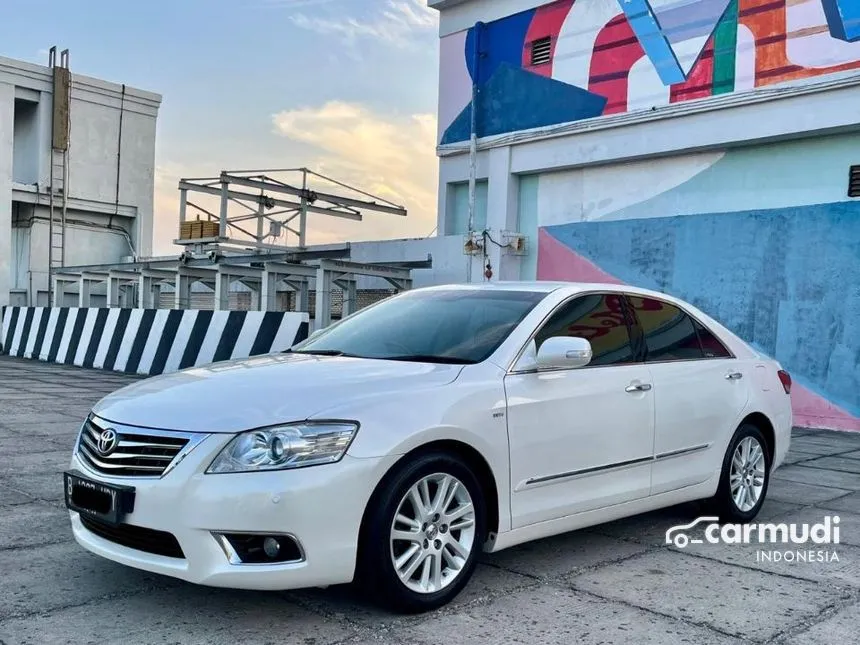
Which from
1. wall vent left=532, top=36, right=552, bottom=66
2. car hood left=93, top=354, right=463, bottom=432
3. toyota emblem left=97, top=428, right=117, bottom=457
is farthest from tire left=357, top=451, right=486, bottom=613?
wall vent left=532, top=36, right=552, bottom=66

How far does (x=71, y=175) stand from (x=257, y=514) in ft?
73.8

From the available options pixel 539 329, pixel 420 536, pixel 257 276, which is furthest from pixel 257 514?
pixel 257 276

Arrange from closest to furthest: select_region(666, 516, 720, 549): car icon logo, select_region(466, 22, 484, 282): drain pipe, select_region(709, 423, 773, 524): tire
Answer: select_region(666, 516, 720, 549): car icon logo < select_region(709, 423, 773, 524): tire < select_region(466, 22, 484, 282): drain pipe

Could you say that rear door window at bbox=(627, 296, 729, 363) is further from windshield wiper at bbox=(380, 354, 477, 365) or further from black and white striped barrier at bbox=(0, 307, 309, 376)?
black and white striped barrier at bbox=(0, 307, 309, 376)

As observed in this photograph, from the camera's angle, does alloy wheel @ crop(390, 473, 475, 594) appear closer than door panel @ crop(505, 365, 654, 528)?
Yes

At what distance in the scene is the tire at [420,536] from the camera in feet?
11.5

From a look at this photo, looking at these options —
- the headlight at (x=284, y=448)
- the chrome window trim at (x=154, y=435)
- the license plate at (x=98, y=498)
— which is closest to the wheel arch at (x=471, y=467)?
the headlight at (x=284, y=448)

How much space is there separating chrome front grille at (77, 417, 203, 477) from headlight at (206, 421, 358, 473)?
0.54ft

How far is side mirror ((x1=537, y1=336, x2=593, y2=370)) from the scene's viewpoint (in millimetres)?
4199

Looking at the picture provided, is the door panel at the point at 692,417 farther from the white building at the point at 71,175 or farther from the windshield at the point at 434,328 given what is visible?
the white building at the point at 71,175

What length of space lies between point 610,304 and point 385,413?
194 centimetres

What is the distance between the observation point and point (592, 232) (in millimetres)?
13188

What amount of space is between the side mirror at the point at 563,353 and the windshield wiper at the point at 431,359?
35cm

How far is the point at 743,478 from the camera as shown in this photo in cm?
562
